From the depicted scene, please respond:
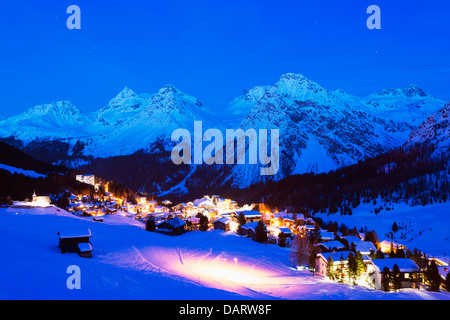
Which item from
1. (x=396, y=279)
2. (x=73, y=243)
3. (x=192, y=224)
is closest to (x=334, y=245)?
(x=396, y=279)

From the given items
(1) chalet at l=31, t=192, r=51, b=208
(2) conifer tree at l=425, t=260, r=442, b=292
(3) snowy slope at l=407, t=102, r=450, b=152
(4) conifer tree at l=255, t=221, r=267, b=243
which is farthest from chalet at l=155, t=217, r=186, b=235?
(3) snowy slope at l=407, t=102, r=450, b=152

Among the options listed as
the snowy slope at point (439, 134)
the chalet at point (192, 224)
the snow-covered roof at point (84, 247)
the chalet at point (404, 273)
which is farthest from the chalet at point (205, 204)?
the snowy slope at point (439, 134)

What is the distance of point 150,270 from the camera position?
36812 millimetres

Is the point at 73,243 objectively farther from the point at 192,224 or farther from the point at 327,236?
the point at 192,224

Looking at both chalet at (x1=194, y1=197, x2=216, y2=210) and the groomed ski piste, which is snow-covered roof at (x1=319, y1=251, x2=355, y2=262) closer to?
the groomed ski piste

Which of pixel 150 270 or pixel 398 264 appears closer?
pixel 150 270

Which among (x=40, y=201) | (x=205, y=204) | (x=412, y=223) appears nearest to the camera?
(x=40, y=201)

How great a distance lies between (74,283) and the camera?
2594cm

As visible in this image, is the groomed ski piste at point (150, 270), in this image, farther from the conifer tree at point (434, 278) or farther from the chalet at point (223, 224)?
the chalet at point (223, 224)

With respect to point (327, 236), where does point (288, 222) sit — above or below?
above

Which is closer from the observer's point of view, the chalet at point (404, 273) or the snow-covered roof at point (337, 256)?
the chalet at point (404, 273)

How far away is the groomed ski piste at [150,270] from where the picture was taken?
26.1 metres

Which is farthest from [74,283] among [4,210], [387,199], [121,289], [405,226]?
[387,199]
